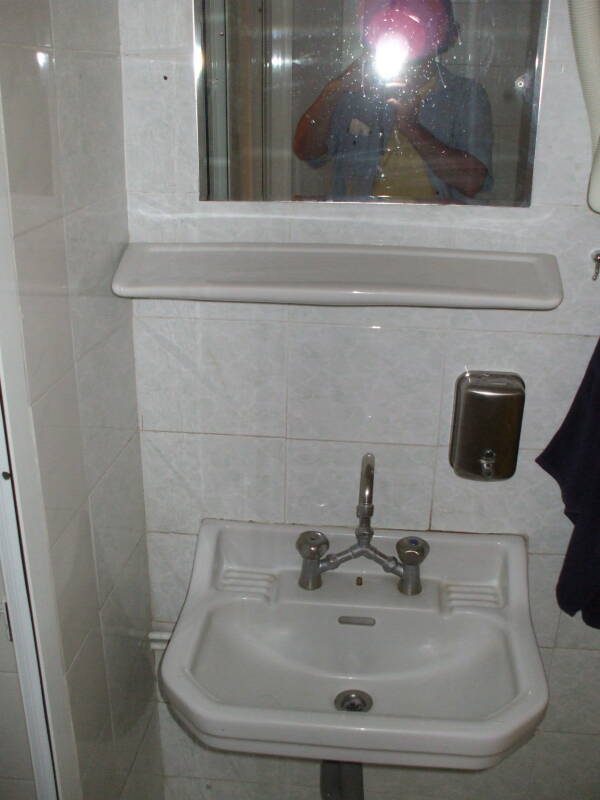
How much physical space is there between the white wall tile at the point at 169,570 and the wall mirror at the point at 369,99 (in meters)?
0.68

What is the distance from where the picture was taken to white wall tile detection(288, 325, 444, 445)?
1.43m

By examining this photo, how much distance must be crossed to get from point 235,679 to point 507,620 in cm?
49

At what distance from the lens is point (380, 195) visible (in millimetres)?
1343

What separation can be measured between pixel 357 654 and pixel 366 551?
0.20 metres

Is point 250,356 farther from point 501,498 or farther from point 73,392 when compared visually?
point 501,498

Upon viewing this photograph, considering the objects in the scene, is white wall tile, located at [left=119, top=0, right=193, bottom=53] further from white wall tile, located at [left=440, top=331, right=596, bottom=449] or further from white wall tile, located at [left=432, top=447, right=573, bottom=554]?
white wall tile, located at [left=432, top=447, right=573, bottom=554]

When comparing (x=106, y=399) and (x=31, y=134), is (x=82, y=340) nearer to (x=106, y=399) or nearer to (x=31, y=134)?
(x=106, y=399)

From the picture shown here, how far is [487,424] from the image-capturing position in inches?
55.3

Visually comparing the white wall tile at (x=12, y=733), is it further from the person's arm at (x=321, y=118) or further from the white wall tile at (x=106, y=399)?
the person's arm at (x=321, y=118)

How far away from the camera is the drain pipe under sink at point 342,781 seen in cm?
147

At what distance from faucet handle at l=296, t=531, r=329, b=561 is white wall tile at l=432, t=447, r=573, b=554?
0.74ft

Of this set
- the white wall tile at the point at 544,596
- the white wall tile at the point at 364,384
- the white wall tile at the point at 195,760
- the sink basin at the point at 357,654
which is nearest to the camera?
the sink basin at the point at 357,654

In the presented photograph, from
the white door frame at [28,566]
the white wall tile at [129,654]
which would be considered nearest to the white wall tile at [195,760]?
the white wall tile at [129,654]

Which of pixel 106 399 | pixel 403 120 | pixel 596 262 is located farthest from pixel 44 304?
pixel 596 262
